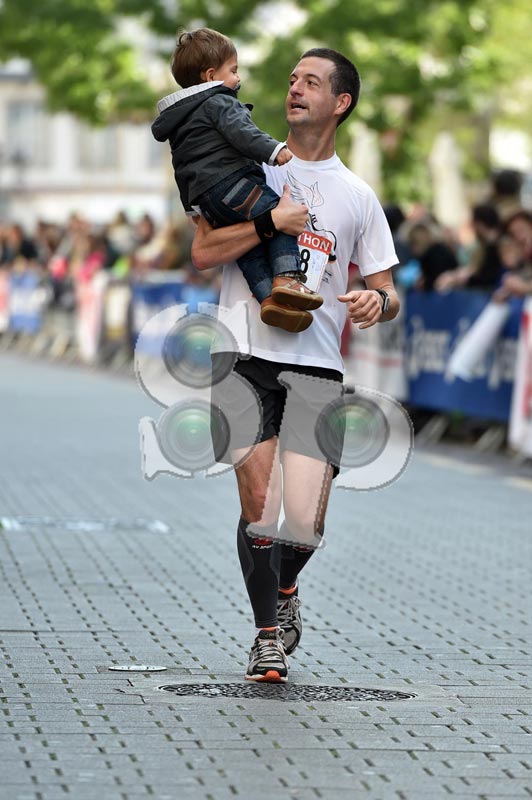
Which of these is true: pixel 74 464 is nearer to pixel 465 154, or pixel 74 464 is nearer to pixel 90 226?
pixel 90 226

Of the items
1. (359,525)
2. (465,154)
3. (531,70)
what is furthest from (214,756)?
(531,70)

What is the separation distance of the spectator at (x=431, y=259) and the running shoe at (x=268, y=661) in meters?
11.1

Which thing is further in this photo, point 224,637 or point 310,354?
point 224,637

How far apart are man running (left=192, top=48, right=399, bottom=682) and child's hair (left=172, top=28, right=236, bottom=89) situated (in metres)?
0.30

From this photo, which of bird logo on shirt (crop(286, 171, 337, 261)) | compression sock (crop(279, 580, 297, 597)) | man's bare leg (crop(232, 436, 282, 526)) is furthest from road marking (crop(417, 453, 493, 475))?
bird logo on shirt (crop(286, 171, 337, 261))

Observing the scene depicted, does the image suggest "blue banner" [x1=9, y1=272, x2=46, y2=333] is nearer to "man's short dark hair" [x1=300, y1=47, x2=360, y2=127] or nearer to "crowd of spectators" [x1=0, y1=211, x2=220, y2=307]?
"crowd of spectators" [x1=0, y1=211, x2=220, y2=307]

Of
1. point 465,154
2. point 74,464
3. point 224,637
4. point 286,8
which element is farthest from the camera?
point 465,154

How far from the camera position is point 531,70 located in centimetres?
5231

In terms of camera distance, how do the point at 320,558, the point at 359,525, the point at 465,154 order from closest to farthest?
the point at 320,558
the point at 359,525
the point at 465,154

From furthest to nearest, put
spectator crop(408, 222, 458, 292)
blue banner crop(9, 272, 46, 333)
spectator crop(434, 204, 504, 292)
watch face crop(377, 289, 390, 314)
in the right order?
blue banner crop(9, 272, 46, 333) < spectator crop(408, 222, 458, 292) < spectator crop(434, 204, 504, 292) < watch face crop(377, 289, 390, 314)

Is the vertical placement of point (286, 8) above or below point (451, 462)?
above

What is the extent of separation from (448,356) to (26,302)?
55.0ft

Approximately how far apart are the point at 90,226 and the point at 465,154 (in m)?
19.3

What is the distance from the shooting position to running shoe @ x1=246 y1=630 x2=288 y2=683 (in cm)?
668
